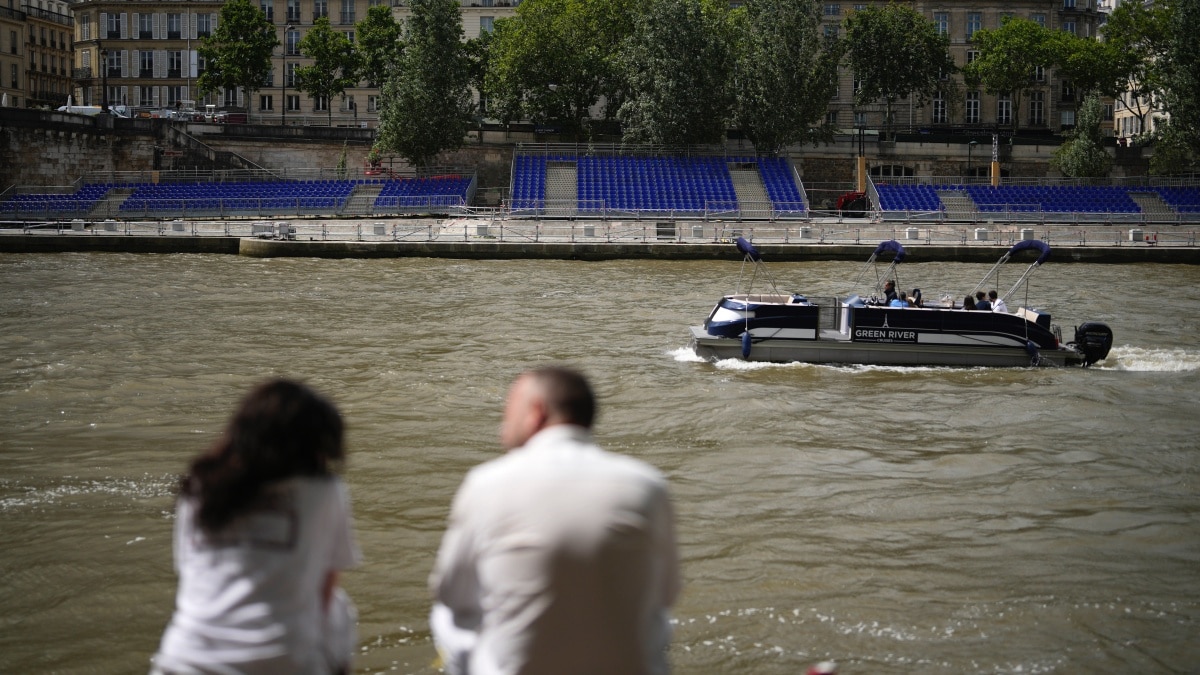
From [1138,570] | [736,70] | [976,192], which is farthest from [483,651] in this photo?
[736,70]

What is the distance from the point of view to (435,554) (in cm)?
1321

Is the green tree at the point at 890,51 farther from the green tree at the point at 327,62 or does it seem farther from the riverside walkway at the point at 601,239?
the green tree at the point at 327,62

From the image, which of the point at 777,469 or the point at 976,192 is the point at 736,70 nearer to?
the point at 976,192

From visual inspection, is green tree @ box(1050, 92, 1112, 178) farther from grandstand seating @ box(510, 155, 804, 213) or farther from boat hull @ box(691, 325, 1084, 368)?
boat hull @ box(691, 325, 1084, 368)

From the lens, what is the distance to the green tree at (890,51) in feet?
250

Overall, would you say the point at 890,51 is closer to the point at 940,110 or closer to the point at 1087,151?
the point at 940,110

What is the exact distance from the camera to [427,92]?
218 ft

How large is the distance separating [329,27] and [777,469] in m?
72.6

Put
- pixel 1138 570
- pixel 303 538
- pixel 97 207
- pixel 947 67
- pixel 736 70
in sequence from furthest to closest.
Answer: pixel 947 67 → pixel 736 70 → pixel 97 207 → pixel 1138 570 → pixel 303 538

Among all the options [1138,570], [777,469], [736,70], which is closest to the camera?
[1138,570]

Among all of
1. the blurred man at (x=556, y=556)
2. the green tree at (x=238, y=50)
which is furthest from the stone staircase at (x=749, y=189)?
the blurred man at (x=556, y=556)

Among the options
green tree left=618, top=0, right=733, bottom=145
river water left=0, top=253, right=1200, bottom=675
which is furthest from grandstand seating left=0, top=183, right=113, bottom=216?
river water left=0, top=253, right=1200, bottom=675

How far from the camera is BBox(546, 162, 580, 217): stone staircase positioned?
59.7 meters

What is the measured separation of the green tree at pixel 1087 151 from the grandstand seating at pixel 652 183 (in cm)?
1456
